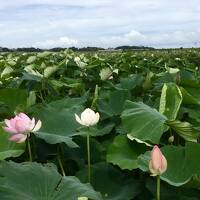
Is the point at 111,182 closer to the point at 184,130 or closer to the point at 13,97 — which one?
the point at 184,130

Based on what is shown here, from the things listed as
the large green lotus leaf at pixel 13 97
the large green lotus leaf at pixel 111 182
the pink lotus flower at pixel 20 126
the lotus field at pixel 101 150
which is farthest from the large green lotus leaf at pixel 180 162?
the large green lotus leaf at pixel 13 97

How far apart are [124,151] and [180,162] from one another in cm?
22

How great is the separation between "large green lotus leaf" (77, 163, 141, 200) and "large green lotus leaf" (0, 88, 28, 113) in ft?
1.87

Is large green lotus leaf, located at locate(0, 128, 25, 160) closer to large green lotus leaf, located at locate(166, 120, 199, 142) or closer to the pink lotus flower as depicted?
the pink lotus flower

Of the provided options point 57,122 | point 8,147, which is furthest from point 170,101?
point 8,147

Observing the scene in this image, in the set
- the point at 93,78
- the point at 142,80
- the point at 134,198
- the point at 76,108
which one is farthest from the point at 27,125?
the point at 93,78

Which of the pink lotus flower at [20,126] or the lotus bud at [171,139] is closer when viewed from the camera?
the pink lotus flower at [20,126]

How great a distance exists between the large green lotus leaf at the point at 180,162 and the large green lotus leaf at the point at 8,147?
0.36 m

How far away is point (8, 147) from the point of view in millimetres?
1534

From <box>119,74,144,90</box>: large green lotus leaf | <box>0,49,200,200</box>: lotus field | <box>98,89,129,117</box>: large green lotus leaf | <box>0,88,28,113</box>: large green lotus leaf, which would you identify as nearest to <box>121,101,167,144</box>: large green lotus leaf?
<box>0,49,200,200</box>: lotus field

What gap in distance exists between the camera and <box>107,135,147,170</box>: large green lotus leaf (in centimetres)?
146

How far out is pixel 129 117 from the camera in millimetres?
1618

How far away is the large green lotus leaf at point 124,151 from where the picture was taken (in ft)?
Answer: 4.77

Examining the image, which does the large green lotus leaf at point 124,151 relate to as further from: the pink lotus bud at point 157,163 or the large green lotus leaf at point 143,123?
the pink lotus bud at point 157,163
